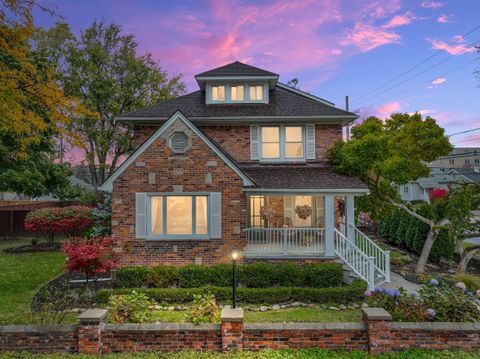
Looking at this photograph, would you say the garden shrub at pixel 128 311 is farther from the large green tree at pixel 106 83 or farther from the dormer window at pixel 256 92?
the large green tree at pixel 106 83

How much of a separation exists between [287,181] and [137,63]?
797 inches

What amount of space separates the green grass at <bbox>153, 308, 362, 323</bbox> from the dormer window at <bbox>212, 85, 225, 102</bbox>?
368 inches

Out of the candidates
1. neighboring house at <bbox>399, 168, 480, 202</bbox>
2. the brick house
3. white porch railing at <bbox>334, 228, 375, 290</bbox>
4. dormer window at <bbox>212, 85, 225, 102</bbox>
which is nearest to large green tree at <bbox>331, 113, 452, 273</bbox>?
the brick house

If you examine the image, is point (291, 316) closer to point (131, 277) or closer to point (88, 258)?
point (131, 277)

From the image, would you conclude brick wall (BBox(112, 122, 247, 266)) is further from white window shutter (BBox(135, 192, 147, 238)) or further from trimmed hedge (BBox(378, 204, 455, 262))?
trimmed hedge (BBox(378, 204, 455, 262))

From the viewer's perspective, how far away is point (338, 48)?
1681 centimetres

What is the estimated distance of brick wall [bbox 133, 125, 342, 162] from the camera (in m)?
12.9

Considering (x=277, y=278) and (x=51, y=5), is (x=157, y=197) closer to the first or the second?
(x=277, y=278)

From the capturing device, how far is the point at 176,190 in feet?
34.1

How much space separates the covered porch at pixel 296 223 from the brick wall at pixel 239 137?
74.8 inches

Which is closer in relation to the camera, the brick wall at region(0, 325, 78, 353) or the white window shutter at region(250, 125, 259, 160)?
the brick wall at region(0, 325, 78, 353)

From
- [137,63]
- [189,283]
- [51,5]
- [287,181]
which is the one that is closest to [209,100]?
[287,181]

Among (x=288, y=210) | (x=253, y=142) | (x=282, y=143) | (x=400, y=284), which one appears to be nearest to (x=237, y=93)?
(x=253, y=142)

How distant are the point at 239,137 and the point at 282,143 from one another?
1866 millimetres
